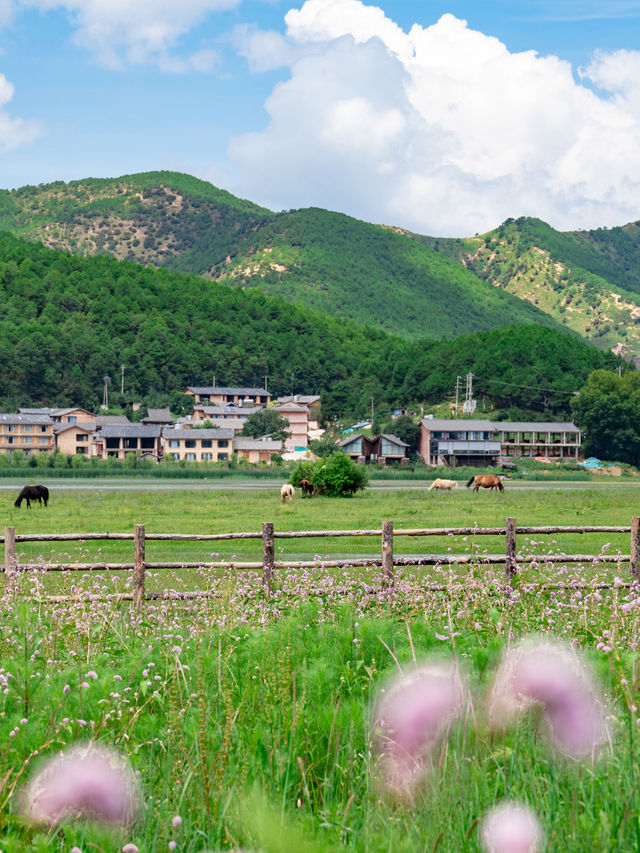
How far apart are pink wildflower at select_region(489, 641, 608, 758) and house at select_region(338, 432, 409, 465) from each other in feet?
318

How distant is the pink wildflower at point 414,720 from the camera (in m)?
2.74

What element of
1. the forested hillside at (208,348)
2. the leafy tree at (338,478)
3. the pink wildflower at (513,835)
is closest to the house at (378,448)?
the forested hillside at (208,348)

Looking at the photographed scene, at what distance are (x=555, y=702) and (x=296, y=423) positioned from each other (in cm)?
12068

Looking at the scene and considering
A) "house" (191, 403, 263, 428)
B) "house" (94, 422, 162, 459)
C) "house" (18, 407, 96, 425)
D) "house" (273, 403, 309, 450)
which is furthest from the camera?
"house" (191, 403, 263, 428)

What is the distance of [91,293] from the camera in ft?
532

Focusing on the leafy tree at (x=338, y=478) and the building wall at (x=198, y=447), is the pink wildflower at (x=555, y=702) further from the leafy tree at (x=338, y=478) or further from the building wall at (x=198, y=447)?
the building wall at (x=198, y=447)

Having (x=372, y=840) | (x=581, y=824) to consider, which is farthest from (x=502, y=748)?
(x=372, y=840)

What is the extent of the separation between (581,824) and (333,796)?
3.86 feet

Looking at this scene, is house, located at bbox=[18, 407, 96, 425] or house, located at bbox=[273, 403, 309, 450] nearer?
house, located at bbox=[18, 407, 96, 425]

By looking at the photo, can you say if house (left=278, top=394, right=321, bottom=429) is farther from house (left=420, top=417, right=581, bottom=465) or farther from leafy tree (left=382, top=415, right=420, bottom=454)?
house (left=420, top=417, right=581, bottom=465)

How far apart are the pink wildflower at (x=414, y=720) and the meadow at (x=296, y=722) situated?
0.22 feet

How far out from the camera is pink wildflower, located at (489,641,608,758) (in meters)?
2.81

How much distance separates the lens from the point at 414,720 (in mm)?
2760

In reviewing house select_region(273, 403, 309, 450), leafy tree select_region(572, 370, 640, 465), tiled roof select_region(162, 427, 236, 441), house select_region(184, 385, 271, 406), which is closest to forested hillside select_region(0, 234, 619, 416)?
house select_region(184, 385, 271, 406)
